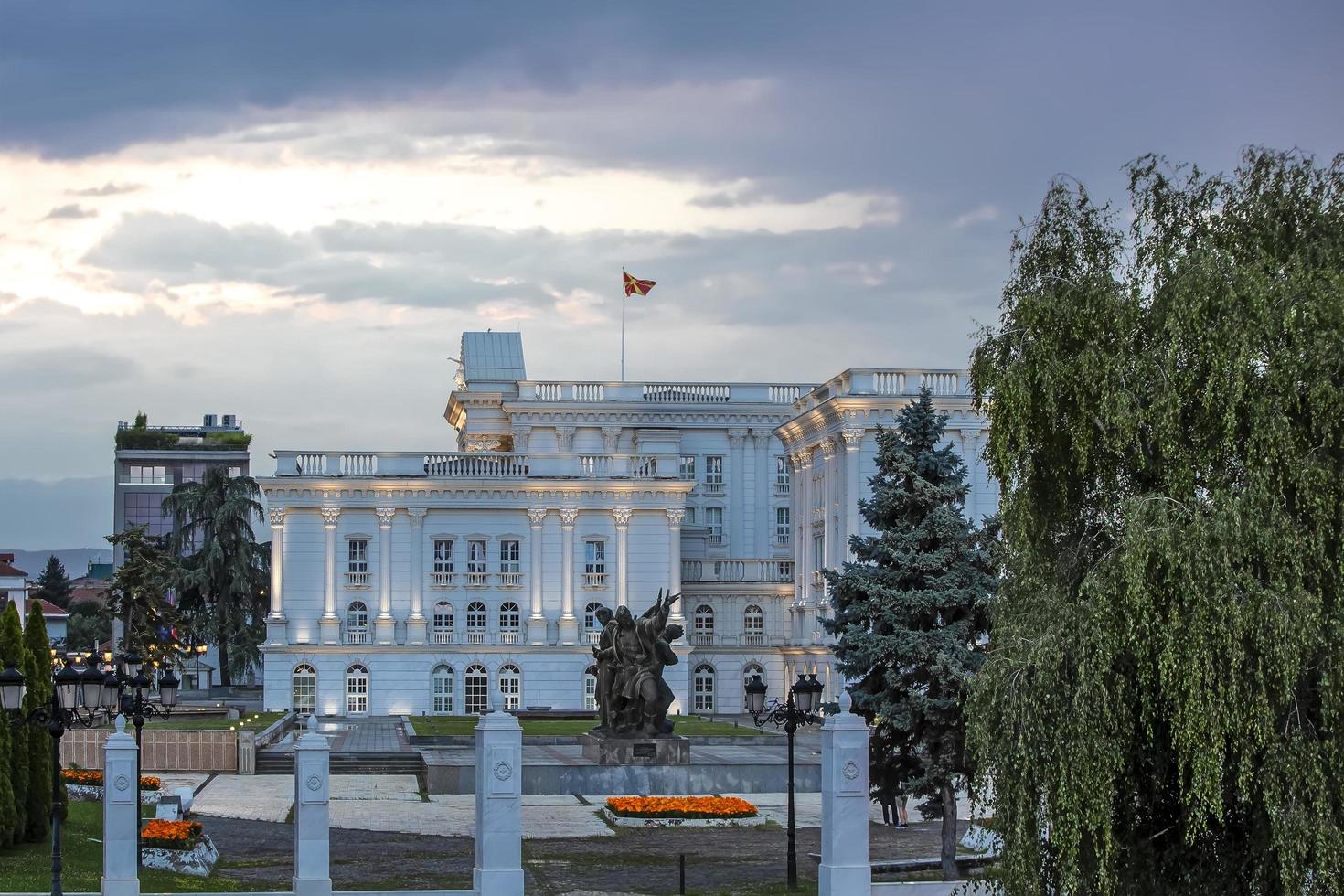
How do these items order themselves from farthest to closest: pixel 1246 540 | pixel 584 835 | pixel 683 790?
pixel 683 790 → pixel 584 835 → pixel 1246 540

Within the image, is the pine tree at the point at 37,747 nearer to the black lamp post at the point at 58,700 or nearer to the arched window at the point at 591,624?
the black lamp post at the point at 58,700

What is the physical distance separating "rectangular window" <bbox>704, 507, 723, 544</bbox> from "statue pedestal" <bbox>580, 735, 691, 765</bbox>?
42003 mm

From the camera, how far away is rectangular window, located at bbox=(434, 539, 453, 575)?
75.7 metres

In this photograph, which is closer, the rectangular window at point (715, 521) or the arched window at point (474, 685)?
the arched window at point (474, 685)

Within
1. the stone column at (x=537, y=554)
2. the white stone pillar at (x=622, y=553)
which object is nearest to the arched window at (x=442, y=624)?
the stone column at (x=537, y=554)

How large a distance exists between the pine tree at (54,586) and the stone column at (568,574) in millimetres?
81157

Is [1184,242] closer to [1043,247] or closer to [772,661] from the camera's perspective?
[1043,247]

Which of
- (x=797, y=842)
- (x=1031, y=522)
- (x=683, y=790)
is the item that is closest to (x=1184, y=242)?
(x=1031, y=522)

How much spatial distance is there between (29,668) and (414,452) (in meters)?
45.0

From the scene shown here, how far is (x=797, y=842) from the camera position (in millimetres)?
32562

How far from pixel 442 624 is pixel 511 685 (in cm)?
363

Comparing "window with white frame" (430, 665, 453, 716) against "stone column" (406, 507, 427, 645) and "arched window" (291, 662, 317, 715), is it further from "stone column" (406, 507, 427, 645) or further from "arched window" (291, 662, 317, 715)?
"arched window" (291, 662, 317, 715)

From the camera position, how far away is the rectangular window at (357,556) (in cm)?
7519

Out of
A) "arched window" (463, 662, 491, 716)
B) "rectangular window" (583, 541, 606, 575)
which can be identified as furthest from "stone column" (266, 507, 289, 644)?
"rectangular window" (583, 541, 606, 575)
